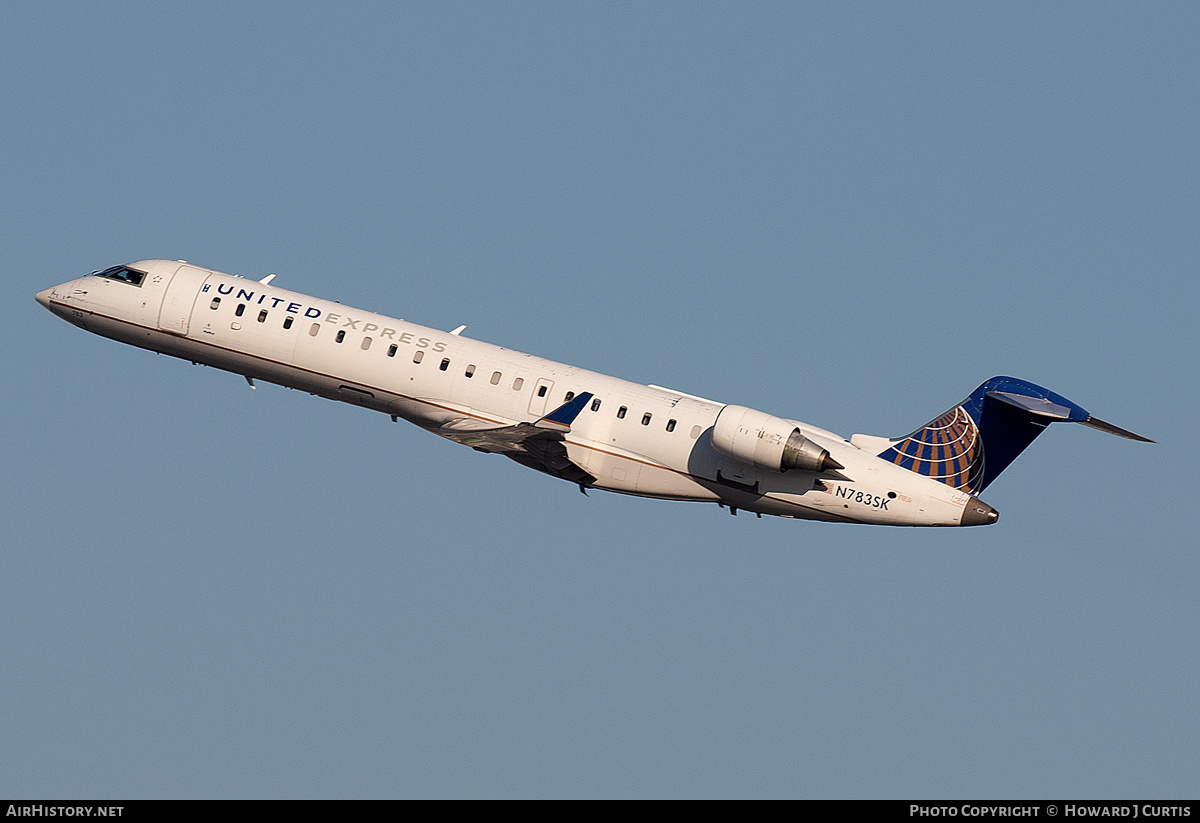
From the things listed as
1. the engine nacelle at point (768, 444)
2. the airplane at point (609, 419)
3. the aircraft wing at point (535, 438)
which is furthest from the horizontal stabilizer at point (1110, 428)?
the aircraft wing at point (535, 438)

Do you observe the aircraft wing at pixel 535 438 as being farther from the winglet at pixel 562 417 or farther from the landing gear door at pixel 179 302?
the landing gear door at pixel 179 302

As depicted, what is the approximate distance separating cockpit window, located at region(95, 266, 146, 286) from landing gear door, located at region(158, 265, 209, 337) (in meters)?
1.04

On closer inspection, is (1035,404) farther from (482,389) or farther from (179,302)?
(179,302)

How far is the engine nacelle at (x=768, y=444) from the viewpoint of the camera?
125 ft

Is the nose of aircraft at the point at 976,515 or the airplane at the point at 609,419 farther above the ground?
the airplane at the point at 609,419

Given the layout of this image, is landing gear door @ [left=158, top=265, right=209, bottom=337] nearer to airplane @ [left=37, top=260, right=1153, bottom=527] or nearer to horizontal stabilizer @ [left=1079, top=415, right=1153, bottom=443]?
airplane @ [left=37, top=260, right=1153, bottom=527]

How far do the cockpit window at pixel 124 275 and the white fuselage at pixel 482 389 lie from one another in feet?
0.50

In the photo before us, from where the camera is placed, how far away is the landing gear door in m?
42.4

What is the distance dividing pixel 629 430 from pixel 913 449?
7158 millimetres

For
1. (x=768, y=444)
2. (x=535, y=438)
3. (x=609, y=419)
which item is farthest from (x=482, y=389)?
(x=768, y=444)

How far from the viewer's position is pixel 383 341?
41062 mm

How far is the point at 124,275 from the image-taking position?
43500 mm
